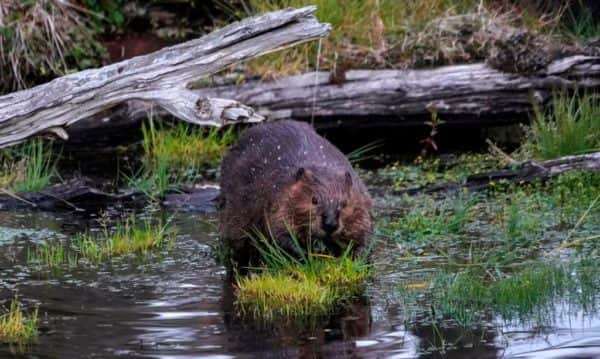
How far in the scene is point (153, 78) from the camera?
7469mm

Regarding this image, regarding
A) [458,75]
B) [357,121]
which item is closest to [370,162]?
[357,121]

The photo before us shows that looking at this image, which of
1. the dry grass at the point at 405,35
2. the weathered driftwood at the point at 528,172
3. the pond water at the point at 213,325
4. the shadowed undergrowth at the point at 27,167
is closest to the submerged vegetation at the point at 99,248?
the pond water at the point at 213,325

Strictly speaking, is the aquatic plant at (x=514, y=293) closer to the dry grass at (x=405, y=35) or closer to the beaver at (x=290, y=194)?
the beaver at (x=290, y=194)

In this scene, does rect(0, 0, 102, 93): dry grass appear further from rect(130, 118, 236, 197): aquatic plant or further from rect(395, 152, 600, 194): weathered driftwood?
rect(395, 152, 600, 194): weathered driftwood

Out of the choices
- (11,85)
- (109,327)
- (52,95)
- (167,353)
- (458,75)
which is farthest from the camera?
(11,85)

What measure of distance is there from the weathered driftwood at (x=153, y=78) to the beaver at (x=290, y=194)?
661mm

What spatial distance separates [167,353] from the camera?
543cm

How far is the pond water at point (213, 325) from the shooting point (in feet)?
17.9

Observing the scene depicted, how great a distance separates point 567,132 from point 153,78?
3568 millimetres

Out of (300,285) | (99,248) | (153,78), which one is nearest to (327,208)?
(300,285)

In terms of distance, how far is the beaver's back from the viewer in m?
7.23

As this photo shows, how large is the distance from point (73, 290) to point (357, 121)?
4701 millimetres

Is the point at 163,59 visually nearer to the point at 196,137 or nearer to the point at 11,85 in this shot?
the point at 196,137

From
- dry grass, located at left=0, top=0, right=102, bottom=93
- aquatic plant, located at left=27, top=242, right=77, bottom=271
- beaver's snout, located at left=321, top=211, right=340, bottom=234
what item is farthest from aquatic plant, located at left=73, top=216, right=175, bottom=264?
dry grass, located at left=0, top=0, right=102, bottom=93
